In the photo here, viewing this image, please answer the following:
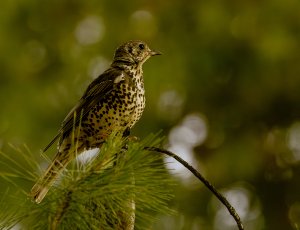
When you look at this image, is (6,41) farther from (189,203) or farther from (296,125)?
(296,125)

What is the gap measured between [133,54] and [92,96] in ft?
1.56

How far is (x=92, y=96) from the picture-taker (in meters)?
3.56

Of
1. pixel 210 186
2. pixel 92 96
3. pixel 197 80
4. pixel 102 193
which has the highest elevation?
pixel 197 80

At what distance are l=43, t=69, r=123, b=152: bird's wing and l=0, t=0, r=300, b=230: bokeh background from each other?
224 cm

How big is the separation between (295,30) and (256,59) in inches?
15.5

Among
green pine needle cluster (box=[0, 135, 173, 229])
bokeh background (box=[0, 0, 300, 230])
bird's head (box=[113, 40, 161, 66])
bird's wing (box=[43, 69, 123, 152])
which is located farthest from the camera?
bokeh background (box=[0, 0, 300, 230])

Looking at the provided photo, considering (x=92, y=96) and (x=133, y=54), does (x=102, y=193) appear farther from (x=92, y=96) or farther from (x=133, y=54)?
(x=133, y=54)

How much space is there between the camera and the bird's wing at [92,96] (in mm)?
3500

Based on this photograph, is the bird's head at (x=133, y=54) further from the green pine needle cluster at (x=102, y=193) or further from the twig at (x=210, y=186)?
the green pine needle cluster at (x=102, y=193)

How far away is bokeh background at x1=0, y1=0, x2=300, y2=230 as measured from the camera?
19.7ft

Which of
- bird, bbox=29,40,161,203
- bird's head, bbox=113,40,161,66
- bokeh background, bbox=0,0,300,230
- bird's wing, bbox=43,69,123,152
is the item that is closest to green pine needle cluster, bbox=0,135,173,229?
bird, bbox=29,40,161,203

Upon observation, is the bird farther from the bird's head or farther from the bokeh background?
the bokeh background

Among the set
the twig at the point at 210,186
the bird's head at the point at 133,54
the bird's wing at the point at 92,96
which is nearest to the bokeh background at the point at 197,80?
the bird's head at the point at 133,54

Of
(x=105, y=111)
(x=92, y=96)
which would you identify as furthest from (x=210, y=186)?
(x=92, y=96)
